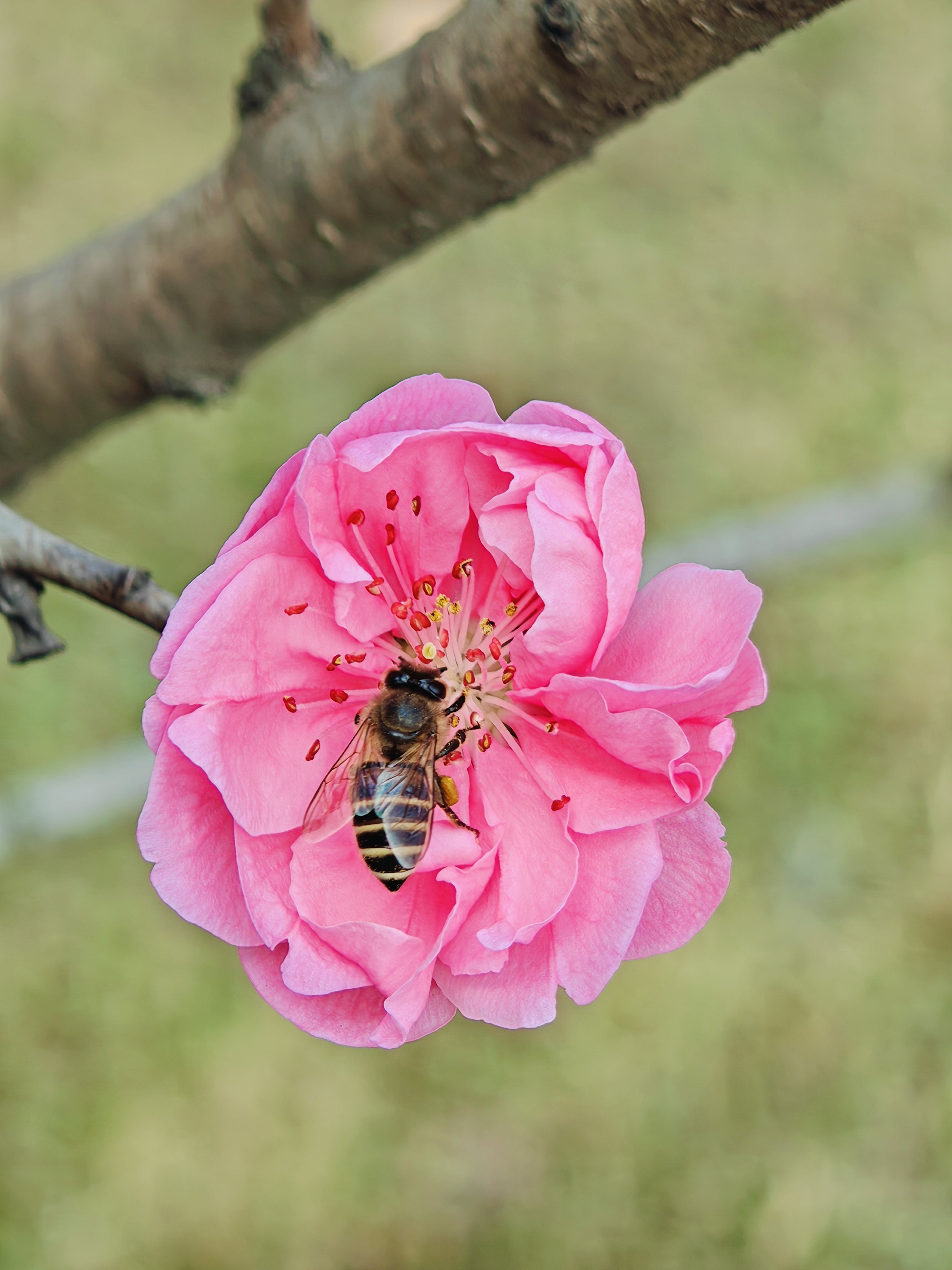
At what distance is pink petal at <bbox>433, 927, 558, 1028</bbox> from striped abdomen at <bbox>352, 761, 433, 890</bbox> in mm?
88

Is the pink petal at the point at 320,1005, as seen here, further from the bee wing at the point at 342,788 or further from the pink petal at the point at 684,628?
the pink petal at the point at 684,628

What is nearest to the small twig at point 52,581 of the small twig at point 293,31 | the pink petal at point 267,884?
the pink petal at point 267,884

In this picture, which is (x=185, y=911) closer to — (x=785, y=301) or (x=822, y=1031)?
(x=822, y=1031)

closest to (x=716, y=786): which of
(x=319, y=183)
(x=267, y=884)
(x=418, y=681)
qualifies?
(x=418, y=681)

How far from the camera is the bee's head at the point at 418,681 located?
118 centimetres

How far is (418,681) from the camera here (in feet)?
3.87

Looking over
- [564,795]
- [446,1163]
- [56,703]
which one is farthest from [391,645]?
[56,703]

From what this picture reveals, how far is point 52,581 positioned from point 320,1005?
413 millimetres

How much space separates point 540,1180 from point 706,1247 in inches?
14.5

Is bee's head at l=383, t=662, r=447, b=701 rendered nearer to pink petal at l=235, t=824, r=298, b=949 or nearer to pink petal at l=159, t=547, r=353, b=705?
pink petal at l=159, t=547, r=353, b=705

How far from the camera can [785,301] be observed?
13.6 feet

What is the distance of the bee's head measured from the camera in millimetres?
1177

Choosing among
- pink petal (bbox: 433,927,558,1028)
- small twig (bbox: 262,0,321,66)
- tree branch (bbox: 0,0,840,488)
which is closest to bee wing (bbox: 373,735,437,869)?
pink petal (bbox: 433,927,558,1028)

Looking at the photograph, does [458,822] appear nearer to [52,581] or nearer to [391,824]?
[391,824]
